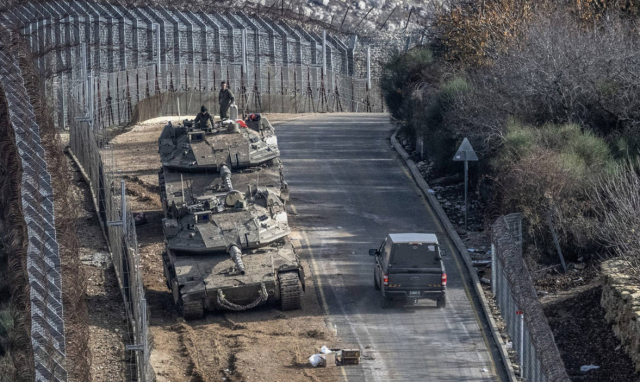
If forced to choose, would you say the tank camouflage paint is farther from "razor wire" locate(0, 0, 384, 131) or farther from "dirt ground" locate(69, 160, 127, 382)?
"razor wire" locate(0, 0, 384, 131)

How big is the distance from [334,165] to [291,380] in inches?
708

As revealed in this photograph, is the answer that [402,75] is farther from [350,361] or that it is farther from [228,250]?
[350,361]

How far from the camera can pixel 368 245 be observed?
1107 inches

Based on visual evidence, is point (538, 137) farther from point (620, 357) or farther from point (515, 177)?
point (620, 357)

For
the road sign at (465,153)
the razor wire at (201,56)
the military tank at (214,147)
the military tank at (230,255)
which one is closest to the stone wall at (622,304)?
the road sign at (465,153)

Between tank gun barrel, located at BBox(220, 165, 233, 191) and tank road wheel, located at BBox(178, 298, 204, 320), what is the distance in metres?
4.62

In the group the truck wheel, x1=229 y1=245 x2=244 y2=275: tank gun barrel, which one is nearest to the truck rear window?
the truck wheel

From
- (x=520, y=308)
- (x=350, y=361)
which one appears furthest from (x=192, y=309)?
(x=520, y=308)

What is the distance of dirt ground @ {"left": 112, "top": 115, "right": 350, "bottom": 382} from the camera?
20094 mm

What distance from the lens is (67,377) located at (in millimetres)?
15086

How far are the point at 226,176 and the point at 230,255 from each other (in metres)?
4.17

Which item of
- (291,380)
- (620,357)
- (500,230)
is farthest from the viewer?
(500,230)

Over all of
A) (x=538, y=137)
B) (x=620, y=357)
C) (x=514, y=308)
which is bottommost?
(x=620, y=357)

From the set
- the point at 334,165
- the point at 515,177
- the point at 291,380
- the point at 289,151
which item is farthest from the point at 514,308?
the point at 289,151
